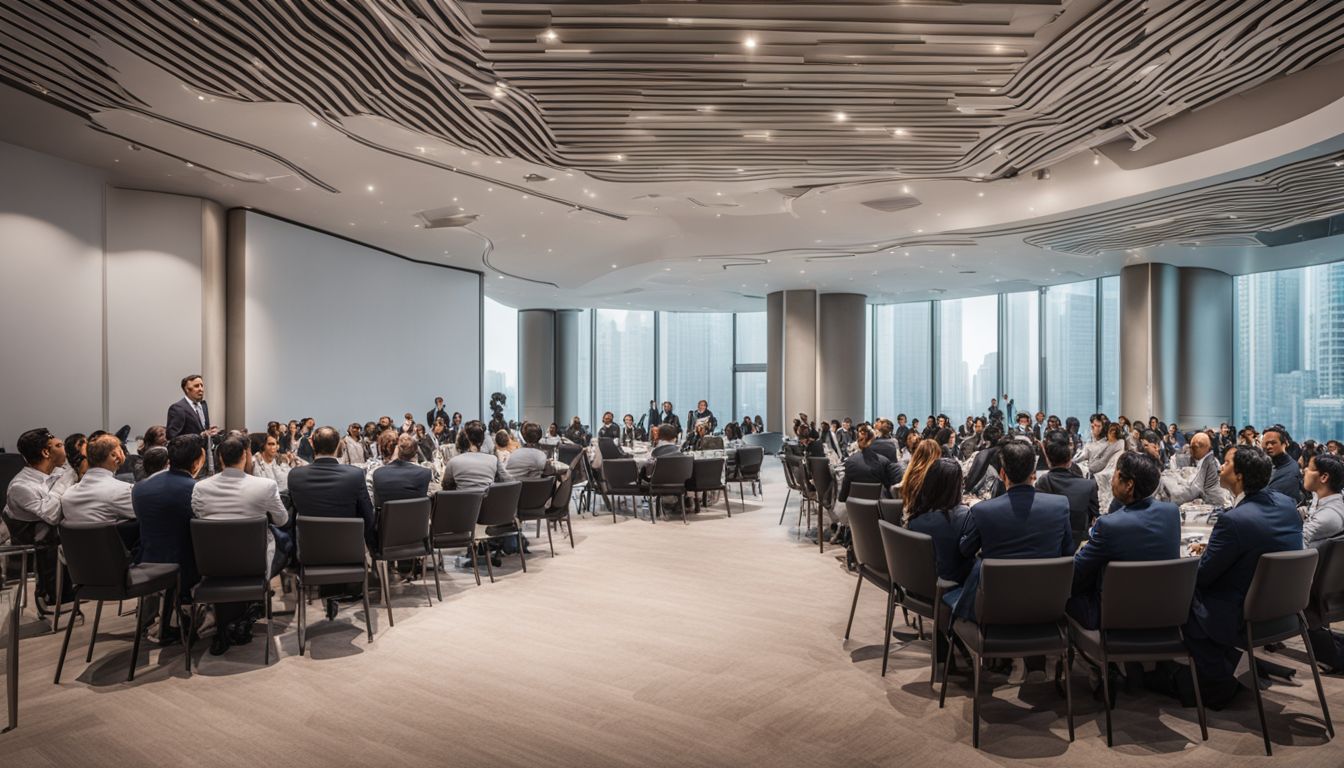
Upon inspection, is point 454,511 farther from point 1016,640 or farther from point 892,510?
point 1016,640

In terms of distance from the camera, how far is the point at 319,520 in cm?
454

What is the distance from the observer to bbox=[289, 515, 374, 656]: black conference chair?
179 inches

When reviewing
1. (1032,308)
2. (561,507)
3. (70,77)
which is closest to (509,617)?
(561,507)

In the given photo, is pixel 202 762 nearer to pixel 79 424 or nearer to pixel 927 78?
pixel 927 78

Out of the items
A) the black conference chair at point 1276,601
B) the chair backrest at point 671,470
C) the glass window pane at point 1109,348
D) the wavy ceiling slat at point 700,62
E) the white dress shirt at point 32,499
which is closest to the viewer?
the black conference chair at point 1276,601

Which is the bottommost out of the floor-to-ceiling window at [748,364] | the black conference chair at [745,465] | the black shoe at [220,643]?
the black shoe at [220,643]

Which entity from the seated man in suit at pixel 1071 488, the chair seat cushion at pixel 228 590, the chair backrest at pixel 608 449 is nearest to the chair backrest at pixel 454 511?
the chair seat cushion at pixel 228 590

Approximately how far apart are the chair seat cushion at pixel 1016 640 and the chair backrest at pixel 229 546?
3916 millimetres

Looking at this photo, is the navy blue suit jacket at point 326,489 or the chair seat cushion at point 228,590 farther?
the navy blue suit jacket at point 326,489

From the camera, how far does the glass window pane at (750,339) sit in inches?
926

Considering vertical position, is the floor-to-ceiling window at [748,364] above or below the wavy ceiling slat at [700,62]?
below

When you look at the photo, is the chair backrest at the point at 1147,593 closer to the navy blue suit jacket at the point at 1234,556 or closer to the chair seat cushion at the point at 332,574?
the navy blue suit jacket at the point at 1234,556

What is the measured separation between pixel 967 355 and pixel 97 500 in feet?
65.0

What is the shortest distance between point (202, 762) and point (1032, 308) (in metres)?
19.6
